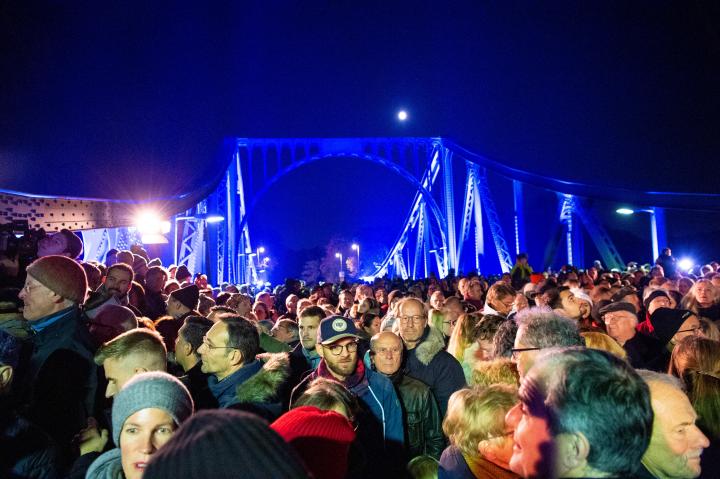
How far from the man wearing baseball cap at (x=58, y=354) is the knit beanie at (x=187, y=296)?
192cm

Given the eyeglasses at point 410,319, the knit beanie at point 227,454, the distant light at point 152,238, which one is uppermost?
the distant light at point 152,238

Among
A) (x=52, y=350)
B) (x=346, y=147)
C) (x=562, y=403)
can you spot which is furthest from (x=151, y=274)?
(x=346, y=147)

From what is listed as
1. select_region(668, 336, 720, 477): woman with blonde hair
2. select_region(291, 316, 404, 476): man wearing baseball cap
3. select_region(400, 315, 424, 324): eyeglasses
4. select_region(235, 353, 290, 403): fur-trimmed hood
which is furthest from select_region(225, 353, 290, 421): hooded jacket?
select_region(668, 336, 720, 477): woman with blonde hair

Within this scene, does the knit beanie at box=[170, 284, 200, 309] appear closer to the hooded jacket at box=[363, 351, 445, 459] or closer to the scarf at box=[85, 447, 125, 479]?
the hooded jacket at box=[363, 351, 445, 459]

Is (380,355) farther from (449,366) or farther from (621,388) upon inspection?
(621,388)

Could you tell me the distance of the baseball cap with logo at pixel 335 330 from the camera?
3.95 metres

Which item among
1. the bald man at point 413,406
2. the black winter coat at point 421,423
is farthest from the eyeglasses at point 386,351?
the black winter coat at point 421,423

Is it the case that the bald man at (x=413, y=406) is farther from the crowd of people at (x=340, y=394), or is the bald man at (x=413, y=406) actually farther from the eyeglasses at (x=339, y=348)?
the eyeglasses at (x=339, y=348)

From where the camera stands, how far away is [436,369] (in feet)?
15.3

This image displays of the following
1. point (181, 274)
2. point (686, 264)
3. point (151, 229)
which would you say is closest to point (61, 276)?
point (181, 274)

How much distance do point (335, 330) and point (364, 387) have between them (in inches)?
18.0

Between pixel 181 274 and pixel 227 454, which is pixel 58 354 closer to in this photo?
pixel 227 454

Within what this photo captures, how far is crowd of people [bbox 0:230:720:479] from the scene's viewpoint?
1.64 metres

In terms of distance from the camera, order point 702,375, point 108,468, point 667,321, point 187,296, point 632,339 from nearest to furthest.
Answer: point 108,468
point 702,375
point 667,321
point 632,339
point 187,296
